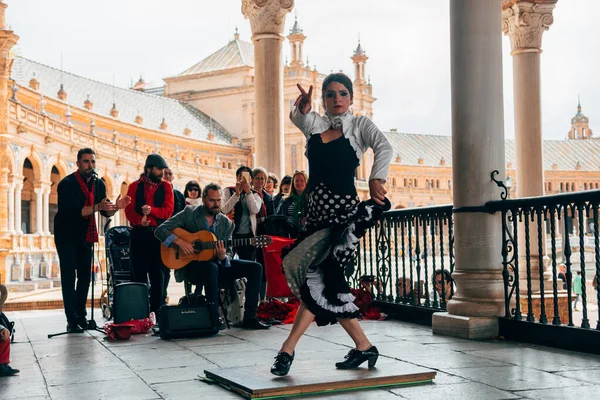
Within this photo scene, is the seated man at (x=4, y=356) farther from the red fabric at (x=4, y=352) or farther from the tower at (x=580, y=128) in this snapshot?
the tower at (x=580, y=128)

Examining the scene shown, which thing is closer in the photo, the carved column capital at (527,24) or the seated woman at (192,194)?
the seated woman at (192,194)

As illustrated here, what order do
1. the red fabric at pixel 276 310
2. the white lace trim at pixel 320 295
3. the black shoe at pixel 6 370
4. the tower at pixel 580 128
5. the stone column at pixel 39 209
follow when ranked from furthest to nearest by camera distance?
the tower at pixel 580 128, the stone column at pixel 39 209, the red fabric at pixel 276 310, the black shoe at pixel 6 370, the white lace trim at pixel 320 295

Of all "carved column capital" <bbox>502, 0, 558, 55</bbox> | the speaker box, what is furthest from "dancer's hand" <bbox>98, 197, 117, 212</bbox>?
"carved column capital" <bbox>502, 0, 558, 55</bbox>

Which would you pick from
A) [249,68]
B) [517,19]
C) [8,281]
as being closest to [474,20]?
[517,19]

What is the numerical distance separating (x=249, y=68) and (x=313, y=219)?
2670 inches

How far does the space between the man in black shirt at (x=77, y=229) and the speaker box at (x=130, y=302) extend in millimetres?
490

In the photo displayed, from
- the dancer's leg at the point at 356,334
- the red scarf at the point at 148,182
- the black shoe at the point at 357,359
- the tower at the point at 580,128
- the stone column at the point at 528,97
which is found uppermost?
the tower at the point at 580,128

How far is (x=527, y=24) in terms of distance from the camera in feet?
36.9

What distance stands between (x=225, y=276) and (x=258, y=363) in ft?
7.77

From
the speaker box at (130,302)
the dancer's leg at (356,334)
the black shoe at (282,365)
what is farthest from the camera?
the speaker box at (130,302)

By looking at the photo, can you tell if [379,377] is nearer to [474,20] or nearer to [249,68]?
[474,20]

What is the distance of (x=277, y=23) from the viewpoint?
10.4m

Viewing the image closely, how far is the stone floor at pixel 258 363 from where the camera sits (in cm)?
407

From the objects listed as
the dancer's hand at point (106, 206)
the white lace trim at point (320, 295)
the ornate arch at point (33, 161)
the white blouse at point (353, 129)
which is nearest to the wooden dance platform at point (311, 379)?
the white lace trim at point (320, 295)
